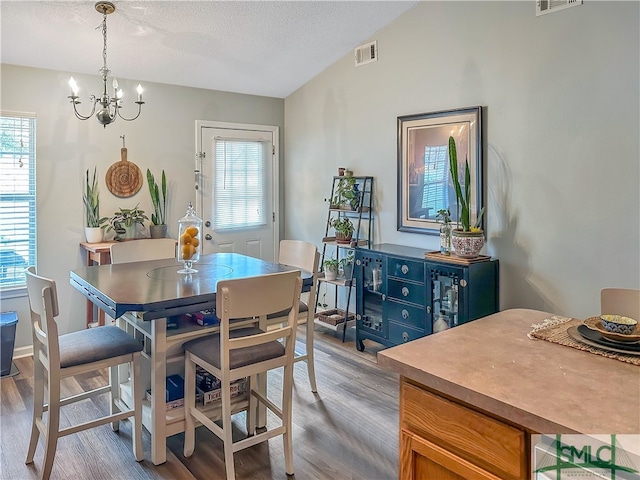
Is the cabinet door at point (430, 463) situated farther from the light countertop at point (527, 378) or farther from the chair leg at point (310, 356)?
the chair leg at point (310, 356)

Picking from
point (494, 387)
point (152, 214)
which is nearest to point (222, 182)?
point (152, 214)

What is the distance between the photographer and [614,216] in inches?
113

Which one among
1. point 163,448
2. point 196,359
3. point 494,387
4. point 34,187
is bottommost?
point 163,448

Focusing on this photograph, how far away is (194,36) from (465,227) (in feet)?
8.27

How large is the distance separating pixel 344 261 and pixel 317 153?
4.02 feet

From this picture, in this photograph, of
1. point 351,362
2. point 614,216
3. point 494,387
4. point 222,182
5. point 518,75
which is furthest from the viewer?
point 222,182

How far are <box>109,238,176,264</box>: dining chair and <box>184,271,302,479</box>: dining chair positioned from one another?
1085 millimetres

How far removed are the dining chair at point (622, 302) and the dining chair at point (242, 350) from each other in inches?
49.9

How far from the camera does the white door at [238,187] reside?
4.84m

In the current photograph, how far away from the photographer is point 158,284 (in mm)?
2436

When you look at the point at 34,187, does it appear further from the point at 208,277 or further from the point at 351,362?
the point at 351,362

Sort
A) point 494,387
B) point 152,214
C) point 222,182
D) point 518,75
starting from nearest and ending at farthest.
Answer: point 494,387
point 518,75
point 152,214
point 222,182

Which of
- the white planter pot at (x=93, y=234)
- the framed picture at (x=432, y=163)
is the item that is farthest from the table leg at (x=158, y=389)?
the framed picture at (x=432, y=163)

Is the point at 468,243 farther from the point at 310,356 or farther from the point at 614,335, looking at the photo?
the point at 614,335
